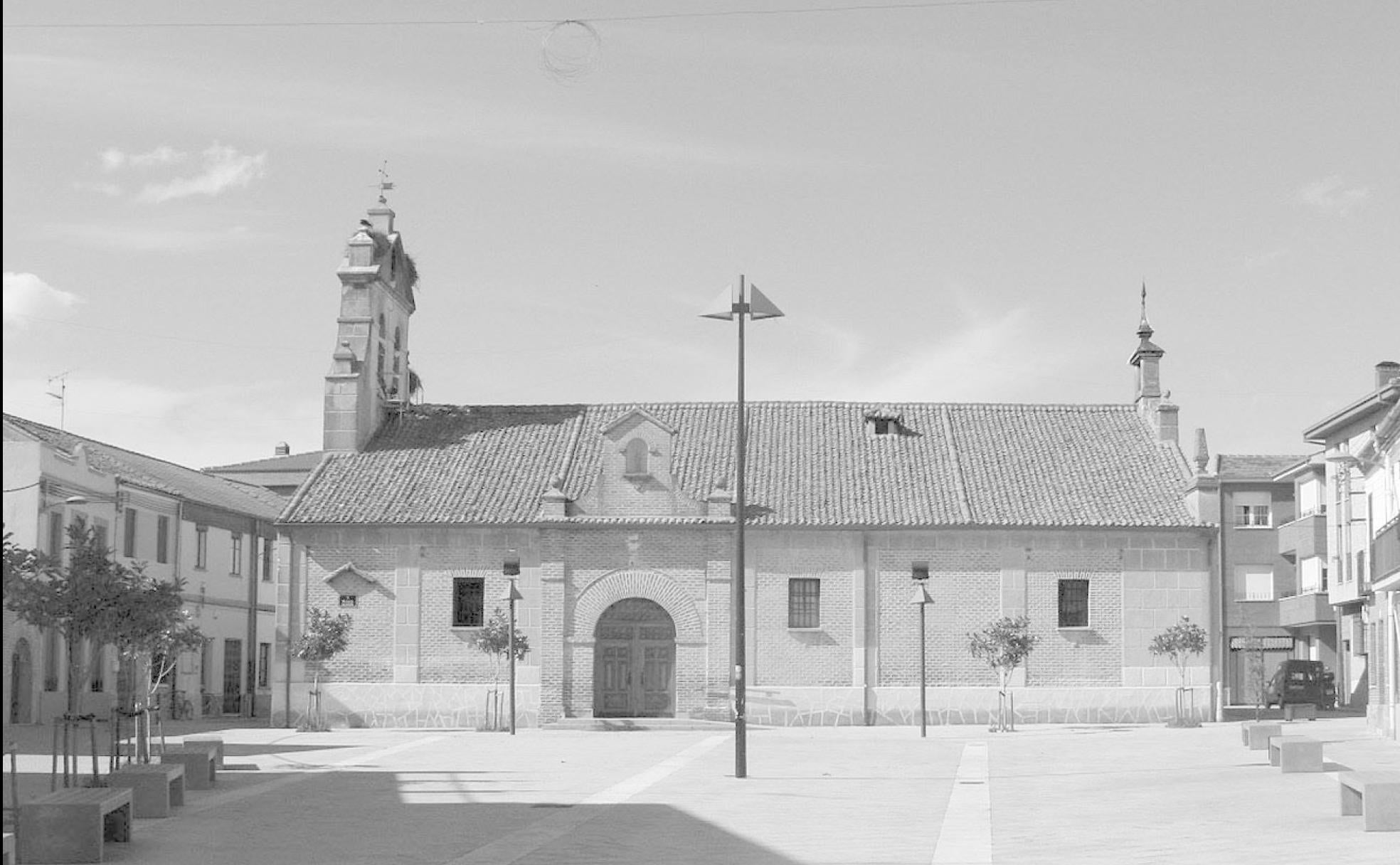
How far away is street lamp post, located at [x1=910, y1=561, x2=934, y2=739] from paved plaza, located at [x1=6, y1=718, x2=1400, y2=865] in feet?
14.8

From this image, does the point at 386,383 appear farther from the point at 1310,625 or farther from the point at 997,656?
the point at 1310,625

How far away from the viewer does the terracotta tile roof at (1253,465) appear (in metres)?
59.1

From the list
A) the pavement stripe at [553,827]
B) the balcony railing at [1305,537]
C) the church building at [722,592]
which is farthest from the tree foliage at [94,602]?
the balcony railing at [1305,537]

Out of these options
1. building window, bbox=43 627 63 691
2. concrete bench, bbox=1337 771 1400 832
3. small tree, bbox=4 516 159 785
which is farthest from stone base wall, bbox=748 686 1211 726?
concrete bench, bbox=1337 771 1400 832

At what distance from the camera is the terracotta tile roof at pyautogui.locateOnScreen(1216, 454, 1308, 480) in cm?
5912

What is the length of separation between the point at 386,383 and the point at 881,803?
30.5 meters

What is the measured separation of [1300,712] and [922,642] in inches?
601

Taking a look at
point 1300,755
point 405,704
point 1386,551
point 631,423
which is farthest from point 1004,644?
point 1300,755

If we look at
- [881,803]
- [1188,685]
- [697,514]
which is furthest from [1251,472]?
[881,803]

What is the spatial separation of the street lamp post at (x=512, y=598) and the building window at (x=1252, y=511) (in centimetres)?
2827

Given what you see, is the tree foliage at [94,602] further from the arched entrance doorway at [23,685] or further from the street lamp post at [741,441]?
the arched entrance doorway at [23,685]

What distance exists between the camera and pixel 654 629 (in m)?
42.1

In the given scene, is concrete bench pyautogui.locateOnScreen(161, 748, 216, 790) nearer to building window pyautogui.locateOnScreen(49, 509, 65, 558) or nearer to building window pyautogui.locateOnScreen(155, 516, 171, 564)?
building window pyautogui.locateOnScreen(49, 509, 65, 558)

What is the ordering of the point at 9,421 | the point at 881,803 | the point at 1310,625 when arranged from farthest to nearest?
1. the point at 1310,625
2. the point at 9,421
3. the point at 881,803
